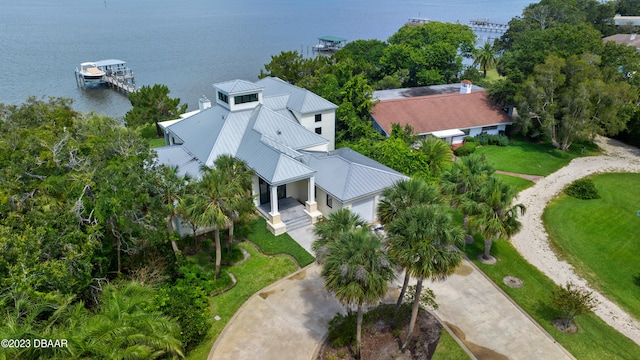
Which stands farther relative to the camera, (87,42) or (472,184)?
(87,42)

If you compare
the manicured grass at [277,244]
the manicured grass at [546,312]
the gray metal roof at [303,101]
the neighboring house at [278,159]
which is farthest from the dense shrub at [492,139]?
the manicured grass at [277,244]

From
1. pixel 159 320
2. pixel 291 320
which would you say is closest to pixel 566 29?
pixel 291 320

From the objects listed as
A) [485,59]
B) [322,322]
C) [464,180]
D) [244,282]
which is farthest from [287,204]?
[485,59]

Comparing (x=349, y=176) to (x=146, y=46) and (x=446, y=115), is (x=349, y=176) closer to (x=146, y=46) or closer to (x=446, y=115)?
(x=446, y=115)

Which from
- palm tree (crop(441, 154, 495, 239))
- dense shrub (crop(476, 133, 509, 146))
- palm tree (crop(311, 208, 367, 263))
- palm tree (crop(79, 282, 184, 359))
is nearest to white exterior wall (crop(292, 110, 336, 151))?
palm tree (crop(441, 154, 495, 239))

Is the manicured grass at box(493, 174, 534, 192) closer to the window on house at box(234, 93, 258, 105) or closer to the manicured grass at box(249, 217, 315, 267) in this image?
the manicured grass at box(249, 217, 315, 267)

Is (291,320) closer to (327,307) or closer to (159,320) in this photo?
(327,307)
